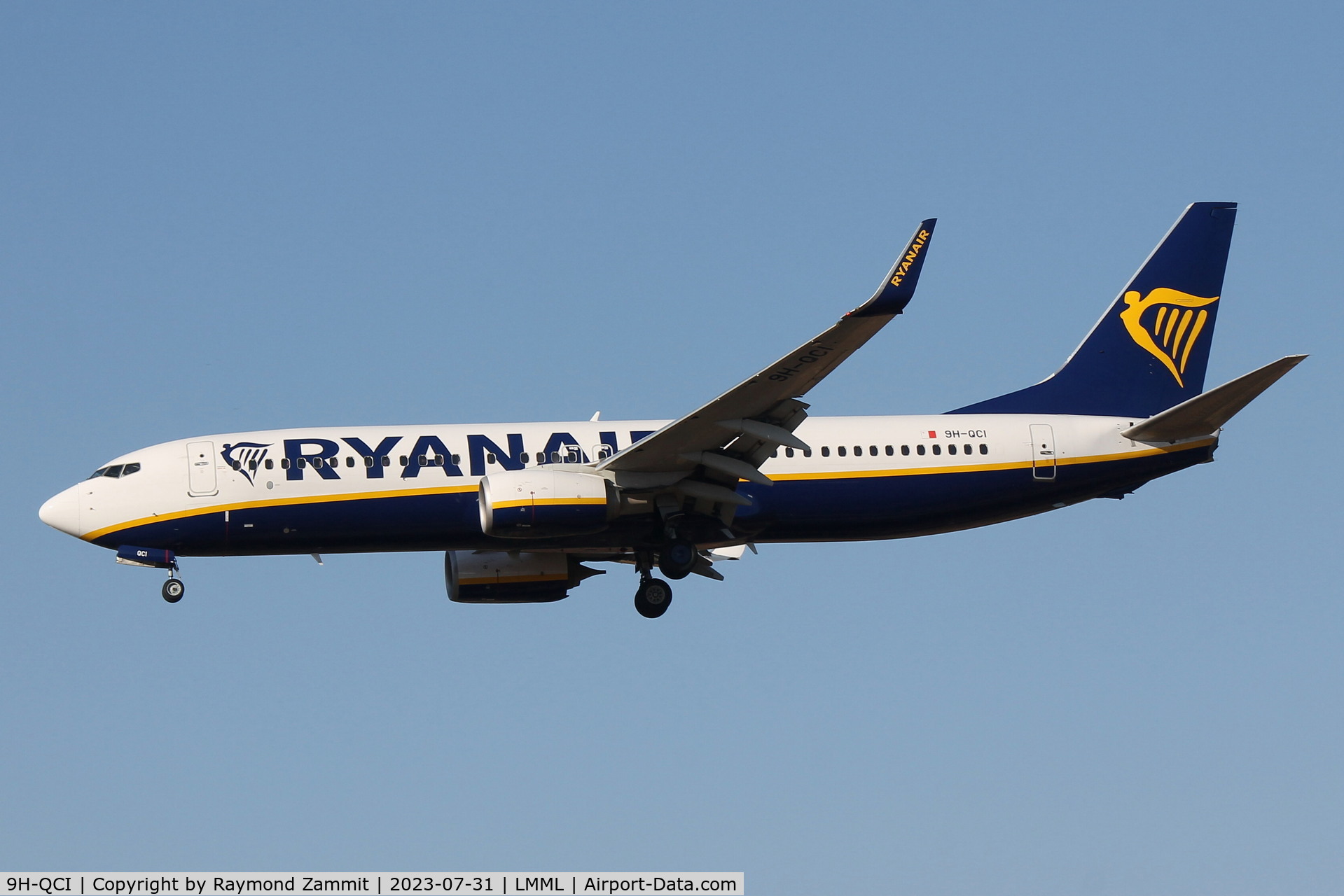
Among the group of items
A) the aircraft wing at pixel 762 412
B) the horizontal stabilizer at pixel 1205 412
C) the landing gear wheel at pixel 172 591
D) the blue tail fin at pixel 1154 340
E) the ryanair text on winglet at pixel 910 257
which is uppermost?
the blue tail fin at pixel 1154 340

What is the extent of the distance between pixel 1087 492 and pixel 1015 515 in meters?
1.66

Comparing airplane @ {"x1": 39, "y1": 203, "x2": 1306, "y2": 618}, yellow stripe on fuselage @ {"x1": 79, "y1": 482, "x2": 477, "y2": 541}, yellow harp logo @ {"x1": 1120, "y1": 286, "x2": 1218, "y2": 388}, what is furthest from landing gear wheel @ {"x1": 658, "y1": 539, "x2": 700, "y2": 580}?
yellow harp logo @ {"x1": 1120, "y1": 286, "x2": 1218, "y2": 388}

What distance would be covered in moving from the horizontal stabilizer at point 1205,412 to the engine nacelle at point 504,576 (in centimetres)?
1290

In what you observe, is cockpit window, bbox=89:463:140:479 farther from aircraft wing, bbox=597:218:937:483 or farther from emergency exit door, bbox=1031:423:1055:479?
emergency exit door, bbox=1031:423:1055:479

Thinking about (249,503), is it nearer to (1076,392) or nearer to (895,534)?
(895,534)

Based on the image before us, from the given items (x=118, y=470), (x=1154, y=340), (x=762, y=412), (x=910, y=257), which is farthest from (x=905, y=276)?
(x=118, y=470)

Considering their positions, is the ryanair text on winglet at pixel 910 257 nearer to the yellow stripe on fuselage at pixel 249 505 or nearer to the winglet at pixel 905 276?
the winglet at pixel 905 276

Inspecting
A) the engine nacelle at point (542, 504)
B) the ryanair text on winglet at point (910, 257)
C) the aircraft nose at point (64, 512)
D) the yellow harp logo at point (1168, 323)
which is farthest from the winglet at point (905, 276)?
the aircraft nose at point (64, 512)

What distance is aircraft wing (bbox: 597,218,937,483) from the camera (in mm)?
27344

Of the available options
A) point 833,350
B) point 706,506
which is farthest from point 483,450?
point 833,350

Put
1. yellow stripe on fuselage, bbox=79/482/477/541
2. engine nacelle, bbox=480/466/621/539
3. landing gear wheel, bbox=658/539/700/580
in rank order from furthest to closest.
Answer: landing gear wheel, bbox=658/539/700/580
yellow stripe on fuselage, bbox=79/482/477/541
engine nacelle, bbox=480/466/621/539

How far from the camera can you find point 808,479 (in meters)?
34.8

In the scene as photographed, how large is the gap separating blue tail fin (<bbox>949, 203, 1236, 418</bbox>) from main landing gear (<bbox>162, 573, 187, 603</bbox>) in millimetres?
17067

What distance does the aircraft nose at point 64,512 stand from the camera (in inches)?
1324
